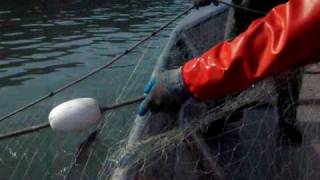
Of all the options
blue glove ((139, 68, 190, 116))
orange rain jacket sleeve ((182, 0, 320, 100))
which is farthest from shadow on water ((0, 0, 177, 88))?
orange rain jacket sleeve ((182, 0, 320, 100))

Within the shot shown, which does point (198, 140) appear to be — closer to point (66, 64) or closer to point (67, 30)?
point (66, 64)

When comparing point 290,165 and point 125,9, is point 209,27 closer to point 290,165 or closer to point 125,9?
point 290,165

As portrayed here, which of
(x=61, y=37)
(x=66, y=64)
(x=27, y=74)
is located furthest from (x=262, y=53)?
(x=61, y=37)

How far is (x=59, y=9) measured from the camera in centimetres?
1861

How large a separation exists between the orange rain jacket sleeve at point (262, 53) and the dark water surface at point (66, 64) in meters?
1.04

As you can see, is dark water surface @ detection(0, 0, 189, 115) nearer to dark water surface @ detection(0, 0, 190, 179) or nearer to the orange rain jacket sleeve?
dark water surface @ detection(0, 0, 190, 179)

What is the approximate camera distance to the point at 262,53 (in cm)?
272

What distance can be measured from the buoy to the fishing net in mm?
279

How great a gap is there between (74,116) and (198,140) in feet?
3.11

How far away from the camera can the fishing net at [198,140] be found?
364cm

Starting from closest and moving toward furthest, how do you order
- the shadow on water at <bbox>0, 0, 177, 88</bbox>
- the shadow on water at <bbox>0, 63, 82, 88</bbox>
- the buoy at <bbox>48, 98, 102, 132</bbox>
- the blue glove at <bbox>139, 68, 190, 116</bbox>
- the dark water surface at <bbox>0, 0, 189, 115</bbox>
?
1. the blue glove at <bbox>139, 68, 190, 116</bbox>
2. the buoy at <bbox>48, 98, 102, 132</bbox>
3. the shadow on water at <bbox>0, 63, 82, 88</bbox>
4. the dark water surface at <bbox>0, 0, 189, 115</bbox>
5. the shadow on water at <bbox>0, 0, 177, 88</bbox>

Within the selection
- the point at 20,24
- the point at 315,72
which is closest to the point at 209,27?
the point at 315,72

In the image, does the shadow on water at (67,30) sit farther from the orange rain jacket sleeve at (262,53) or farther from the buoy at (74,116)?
the orange rain jacket sleeve at (262,53)

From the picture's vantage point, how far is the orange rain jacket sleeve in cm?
257
